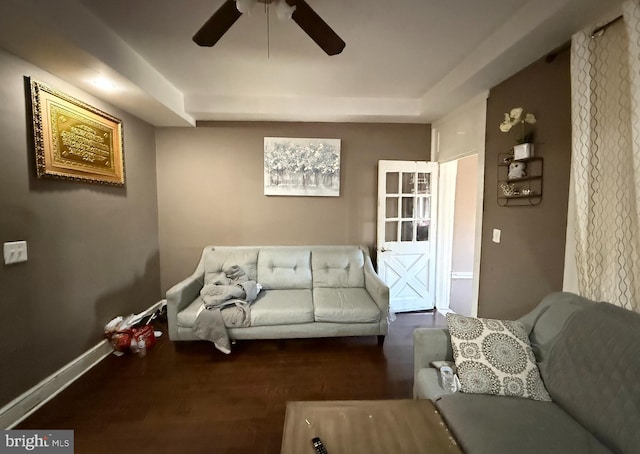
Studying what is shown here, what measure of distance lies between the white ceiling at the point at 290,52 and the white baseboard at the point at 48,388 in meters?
2.17

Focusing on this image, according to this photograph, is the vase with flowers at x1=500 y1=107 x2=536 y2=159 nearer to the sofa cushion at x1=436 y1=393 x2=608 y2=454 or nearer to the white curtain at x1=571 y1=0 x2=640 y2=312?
the white curtain at x1=571 y1=0 x2=640 y2=312

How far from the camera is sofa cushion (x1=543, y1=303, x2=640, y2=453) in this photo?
0.98 metres

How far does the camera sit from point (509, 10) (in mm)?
1615

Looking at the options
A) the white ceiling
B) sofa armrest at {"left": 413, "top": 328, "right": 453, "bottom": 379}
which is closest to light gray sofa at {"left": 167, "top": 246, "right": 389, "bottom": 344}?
sofa armrest at {"left": 413, "top": 328, "right": 453, "bottom": 379}

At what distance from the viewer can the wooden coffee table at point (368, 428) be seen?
1.02 meters

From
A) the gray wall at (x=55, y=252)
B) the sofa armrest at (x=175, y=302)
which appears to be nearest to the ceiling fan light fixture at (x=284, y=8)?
the gray wall at (x=55, y=252)

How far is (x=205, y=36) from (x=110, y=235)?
2.08m

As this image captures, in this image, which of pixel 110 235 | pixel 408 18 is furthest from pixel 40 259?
pixel 408 18

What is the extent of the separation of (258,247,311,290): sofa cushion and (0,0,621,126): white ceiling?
159 cm

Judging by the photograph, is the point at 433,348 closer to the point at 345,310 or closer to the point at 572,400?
the point at 572,400

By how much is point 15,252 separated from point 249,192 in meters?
2.03

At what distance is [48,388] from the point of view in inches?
71.9

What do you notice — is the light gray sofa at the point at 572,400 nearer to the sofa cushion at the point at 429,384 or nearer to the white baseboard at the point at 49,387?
the sofa cushion at the point at 429,384

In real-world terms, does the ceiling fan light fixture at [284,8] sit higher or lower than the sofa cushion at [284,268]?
higher
